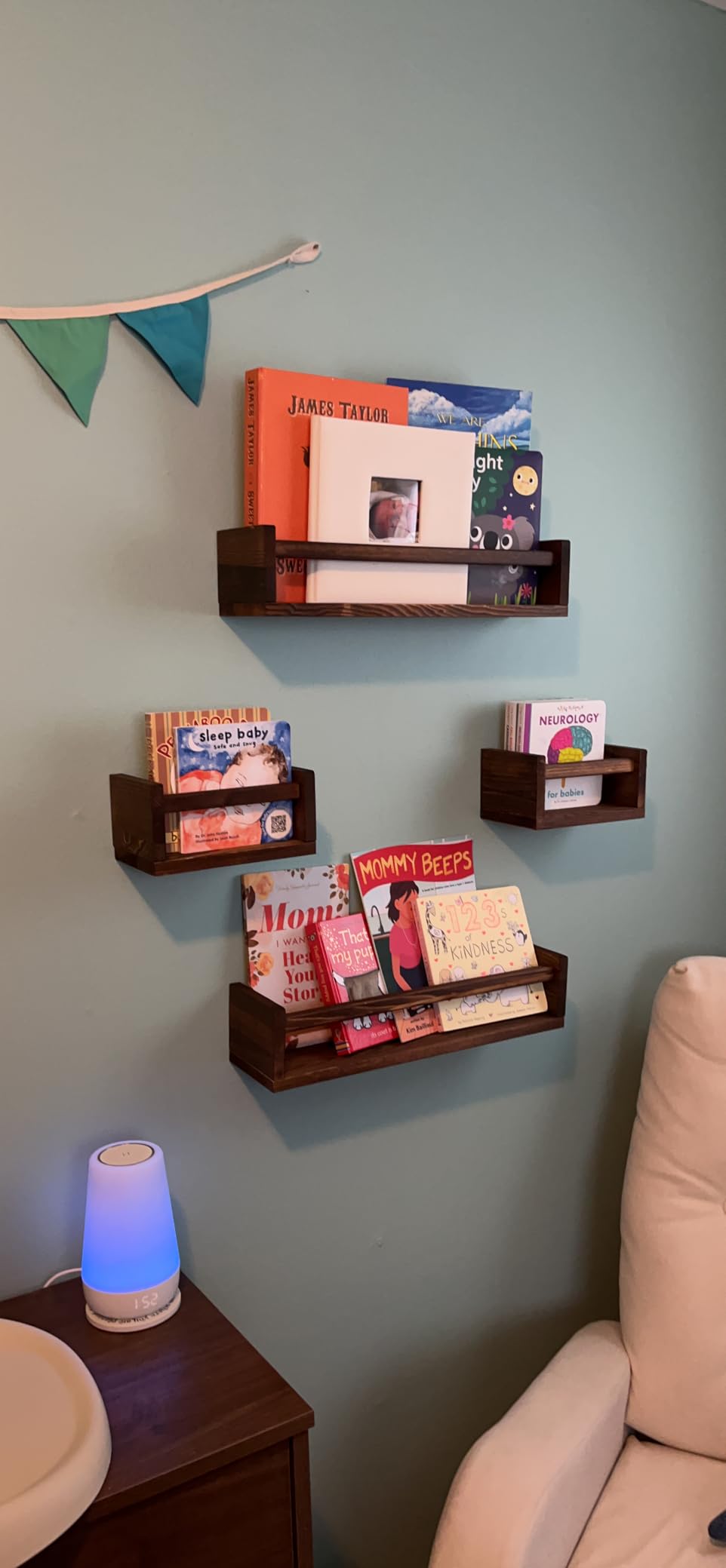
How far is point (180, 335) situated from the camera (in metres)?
1.43

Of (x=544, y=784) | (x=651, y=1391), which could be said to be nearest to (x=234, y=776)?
(x=544, y=784)

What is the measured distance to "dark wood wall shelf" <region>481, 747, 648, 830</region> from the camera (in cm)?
172

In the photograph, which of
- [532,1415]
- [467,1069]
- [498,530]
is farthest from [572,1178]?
[498,530]

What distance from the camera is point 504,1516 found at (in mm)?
1381

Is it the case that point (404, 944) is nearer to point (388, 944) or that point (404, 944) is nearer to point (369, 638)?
point (388, 944)

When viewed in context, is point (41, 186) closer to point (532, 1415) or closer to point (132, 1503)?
point (132, 1503)

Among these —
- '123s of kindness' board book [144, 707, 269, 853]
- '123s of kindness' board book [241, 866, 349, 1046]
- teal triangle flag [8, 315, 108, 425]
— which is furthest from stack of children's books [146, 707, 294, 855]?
teal triangle flag [8, 315, 108, 425]

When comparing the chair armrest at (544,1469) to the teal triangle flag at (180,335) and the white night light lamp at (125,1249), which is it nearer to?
the white night light lamp at (125,1249)

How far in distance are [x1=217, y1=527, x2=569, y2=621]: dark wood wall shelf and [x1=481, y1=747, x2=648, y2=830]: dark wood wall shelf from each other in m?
0.23

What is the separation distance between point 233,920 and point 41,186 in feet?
3.00

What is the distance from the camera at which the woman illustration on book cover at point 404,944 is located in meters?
1.65

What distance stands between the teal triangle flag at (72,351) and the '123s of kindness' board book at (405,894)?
0.71m

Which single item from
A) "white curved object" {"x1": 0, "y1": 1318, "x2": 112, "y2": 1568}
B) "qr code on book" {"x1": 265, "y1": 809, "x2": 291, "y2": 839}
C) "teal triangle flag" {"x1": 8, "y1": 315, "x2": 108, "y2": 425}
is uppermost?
"teal triangle flag" {"x1": 8, "y1": 315, "x2": 108, "y2": 425}

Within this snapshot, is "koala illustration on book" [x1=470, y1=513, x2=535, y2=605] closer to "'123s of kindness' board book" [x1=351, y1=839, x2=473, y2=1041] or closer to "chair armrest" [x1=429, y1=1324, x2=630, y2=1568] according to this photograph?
"'123s of kindness' board book" [x1=351, y1=839, x2=473, y2=1041]
